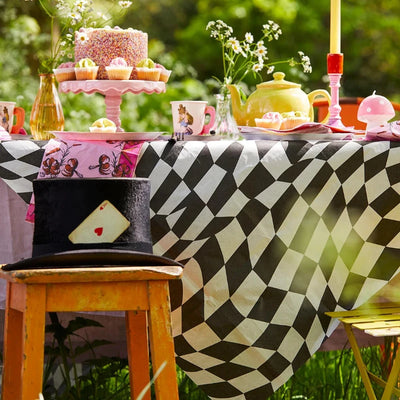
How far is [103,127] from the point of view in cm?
Result: 241

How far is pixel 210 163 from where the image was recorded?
92.3 inches

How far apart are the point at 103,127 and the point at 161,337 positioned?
2.31 ft

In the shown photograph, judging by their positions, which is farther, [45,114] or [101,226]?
[45,114]

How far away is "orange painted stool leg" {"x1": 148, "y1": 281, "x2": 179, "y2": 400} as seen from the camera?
6.26ft

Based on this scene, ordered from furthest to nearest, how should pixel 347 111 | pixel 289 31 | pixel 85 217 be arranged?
1. pixel 289 31
2. pixel 347 111
3. pixel 85 217

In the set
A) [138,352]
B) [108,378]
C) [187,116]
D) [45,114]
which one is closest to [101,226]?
[138,352]

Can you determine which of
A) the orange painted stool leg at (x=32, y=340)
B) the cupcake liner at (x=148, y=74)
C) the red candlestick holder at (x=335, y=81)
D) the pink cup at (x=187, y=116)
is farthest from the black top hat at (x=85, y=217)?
the red candlestick holder at (x=335, y=81)

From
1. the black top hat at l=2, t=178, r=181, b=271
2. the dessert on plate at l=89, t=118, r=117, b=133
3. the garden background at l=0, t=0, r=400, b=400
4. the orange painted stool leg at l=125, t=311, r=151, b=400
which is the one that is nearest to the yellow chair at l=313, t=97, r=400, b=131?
the dessert on plate at l=89, t=118, r=117, b=133

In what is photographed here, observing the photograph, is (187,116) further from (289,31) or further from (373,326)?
(289,31)

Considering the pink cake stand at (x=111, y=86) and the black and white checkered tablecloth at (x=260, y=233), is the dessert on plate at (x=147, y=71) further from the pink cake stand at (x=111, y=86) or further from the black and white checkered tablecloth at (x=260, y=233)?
the black and white checkered tablecloth at (x=260, y=233)

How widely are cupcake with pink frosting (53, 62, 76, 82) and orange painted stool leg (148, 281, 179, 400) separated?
0.88 m

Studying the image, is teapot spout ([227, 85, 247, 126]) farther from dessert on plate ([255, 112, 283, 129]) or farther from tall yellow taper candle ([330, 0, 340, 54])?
tall yellow taper candle ([330, 0, 340, 54])

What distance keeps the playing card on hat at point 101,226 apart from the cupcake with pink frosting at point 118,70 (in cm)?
61

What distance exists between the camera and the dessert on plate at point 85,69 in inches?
99.3
